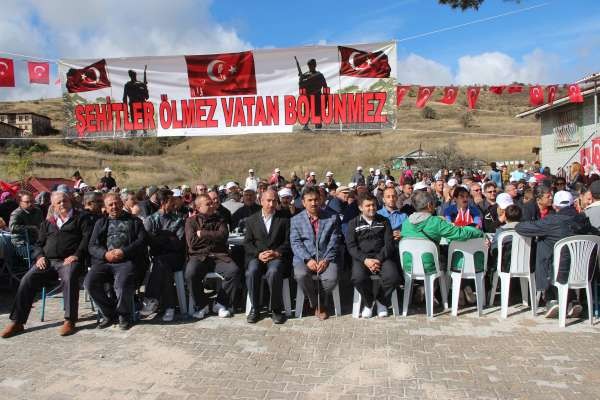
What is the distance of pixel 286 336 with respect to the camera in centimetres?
480

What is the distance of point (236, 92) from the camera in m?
6.89

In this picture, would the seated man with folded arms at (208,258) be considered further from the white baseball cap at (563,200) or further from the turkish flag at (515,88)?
the turkish flag at (515,88)

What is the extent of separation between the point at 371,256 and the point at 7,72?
6.46 metres

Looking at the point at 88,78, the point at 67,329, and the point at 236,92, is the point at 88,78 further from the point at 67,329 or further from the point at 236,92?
the point at 67,329

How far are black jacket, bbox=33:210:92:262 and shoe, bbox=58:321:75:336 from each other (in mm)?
701

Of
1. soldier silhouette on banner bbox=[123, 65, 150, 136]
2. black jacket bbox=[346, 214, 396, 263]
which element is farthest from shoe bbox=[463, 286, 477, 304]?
soldier silhouette on banner bbox=[123, 65, 150, 136]

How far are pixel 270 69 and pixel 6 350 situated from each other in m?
4.58

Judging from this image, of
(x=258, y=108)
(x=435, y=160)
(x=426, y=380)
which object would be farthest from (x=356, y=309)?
(x=435, y=160)

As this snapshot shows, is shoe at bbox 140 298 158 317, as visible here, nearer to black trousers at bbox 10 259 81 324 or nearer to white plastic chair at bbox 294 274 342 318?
black trousers at bbox 10 259 81 324

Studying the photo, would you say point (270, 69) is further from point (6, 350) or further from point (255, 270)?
point (6, 350)

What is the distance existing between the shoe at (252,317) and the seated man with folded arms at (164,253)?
88cm

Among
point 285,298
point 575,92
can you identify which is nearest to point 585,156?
point 575,92

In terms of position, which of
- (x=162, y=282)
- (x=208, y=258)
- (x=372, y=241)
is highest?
(x=372, y=241)

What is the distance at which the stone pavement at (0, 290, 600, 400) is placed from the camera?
3.62 meters
